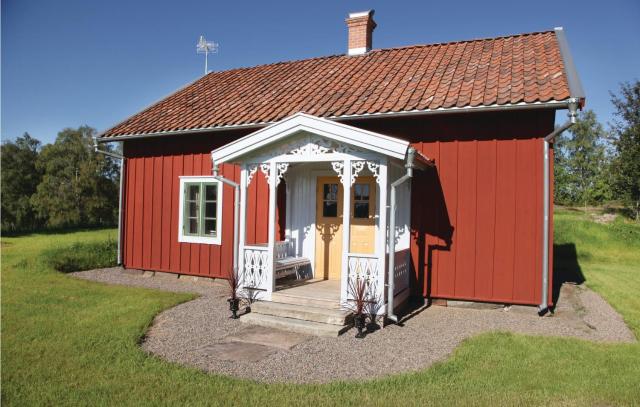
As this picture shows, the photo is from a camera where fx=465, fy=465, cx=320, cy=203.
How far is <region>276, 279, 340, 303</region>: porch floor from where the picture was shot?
7.05m

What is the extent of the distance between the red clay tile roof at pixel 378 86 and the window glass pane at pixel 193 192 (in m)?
1.33

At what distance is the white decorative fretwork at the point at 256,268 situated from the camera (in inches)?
290

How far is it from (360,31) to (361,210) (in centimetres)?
570

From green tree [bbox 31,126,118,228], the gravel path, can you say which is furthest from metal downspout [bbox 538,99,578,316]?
green tree [bbox 31,126,118,228]

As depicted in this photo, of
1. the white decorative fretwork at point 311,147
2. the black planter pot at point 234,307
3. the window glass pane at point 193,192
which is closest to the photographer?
the white decorative fretwork at point 311,147

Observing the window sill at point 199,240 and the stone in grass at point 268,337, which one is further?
the window sill at point 199,240

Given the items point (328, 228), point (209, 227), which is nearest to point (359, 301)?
point (328, 228)

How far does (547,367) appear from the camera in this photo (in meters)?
4.85

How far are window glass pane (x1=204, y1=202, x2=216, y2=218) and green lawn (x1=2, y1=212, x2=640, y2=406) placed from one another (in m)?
3.07

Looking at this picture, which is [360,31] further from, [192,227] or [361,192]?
Result: [192,227]

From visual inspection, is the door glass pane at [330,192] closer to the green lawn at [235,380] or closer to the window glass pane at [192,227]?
the window glass pane at [192,227]

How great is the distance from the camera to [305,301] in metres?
6.95

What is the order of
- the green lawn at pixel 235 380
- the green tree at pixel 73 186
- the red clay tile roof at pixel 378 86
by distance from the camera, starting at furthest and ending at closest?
1. the green tree at pixel 73 186
2. the red clay tile roof at pixel 378 86
3. the green lawn at pixel 235 380

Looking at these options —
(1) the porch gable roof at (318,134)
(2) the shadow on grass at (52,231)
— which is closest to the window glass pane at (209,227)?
Result: (1) the porch gable roof at (318,134)
